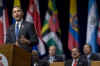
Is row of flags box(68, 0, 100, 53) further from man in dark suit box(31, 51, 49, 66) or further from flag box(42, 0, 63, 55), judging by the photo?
man in dark suit box(31, 51, 49, 66)

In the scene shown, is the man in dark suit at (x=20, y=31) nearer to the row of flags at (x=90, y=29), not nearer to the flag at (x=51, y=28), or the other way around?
the row of flags at (x=90, y=29)

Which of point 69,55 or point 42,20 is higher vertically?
point 42,20

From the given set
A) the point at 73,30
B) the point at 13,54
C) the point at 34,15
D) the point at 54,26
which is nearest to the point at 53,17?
the point at 54,26

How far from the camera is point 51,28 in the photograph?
10.2m

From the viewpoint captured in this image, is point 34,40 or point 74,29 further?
point 74,29

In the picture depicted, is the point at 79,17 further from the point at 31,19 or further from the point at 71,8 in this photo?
the point at 31,19

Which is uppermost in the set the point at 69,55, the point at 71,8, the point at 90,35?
the point at 71,8

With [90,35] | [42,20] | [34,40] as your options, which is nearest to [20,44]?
[34,40]

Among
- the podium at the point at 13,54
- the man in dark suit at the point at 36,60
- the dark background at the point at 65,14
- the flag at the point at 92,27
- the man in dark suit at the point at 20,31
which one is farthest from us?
the dark background at the point at 65,14

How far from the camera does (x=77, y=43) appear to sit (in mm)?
9875

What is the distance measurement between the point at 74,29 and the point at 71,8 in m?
0.72

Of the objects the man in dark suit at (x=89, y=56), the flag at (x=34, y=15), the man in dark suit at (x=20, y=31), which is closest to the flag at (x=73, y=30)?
the flag at (x=34, y=15)

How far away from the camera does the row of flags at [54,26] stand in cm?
950

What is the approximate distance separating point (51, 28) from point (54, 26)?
13cm
